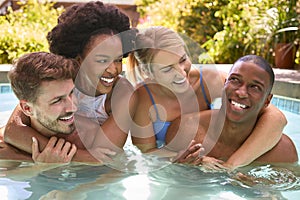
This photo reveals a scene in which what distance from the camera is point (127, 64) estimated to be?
4.05 metres

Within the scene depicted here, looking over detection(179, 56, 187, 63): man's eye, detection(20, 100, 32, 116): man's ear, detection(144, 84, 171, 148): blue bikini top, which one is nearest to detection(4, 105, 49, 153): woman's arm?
detection(20, 100, 32, 116): man's ear

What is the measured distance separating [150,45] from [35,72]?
3.17 ft

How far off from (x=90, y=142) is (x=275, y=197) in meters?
1.51

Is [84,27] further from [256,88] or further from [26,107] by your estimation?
[256,88]

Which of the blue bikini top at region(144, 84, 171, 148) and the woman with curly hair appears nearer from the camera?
the woman with curly hair

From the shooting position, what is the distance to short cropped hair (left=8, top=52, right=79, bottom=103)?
328 cm

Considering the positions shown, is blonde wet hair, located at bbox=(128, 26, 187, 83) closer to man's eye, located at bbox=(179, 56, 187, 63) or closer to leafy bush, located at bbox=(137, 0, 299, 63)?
man's eye, located at bbox=(179, 56, 187, 63)

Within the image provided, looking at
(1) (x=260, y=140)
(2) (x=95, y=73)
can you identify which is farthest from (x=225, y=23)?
(2) (x=95, y=73)

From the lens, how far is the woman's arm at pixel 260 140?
11.3 feet

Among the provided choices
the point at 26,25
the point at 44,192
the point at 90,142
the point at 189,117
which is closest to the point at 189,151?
the point at 189,117

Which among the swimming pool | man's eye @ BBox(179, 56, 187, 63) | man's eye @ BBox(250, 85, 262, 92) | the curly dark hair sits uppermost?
the curly dark hair

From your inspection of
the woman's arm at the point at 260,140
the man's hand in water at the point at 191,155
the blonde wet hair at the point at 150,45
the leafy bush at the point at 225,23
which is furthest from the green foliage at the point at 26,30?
the woman's arm at the point at 260,140

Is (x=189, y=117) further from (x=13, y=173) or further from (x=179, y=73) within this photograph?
(x=13, y=173)

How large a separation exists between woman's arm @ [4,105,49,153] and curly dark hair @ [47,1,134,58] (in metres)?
0.67
